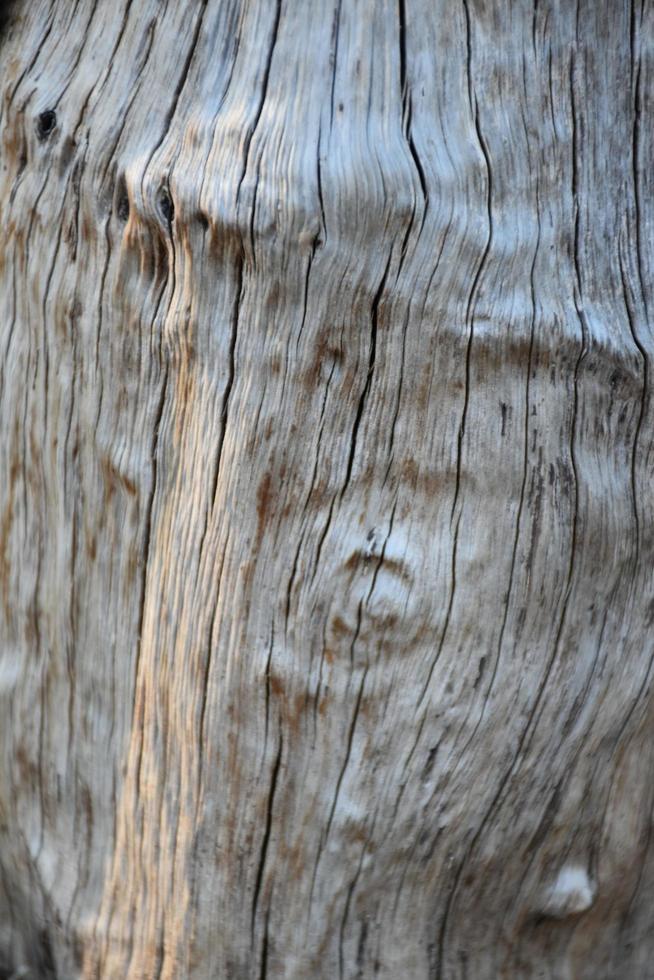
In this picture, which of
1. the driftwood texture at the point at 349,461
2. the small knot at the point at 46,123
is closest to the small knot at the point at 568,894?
the driftwood texture at the point at 349,461

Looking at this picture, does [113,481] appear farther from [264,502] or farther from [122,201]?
[122,201]

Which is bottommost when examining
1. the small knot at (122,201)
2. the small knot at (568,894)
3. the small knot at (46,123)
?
the small knot at (568,894)

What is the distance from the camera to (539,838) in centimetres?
168

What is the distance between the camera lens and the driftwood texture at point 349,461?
4.86 feet

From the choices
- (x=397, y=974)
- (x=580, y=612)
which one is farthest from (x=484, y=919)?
(x=580, y=612)

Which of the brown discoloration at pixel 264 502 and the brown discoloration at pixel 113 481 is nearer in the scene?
the brown discoloration at pixel 264 502

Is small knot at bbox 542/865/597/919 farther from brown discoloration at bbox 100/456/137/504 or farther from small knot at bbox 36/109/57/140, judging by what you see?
small knot at bbox 36/109/57/140

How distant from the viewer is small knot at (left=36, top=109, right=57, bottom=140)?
5.55 ft

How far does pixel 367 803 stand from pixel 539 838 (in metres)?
0.35

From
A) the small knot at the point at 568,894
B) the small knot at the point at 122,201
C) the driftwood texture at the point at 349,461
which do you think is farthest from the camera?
the small knot at the point at 568,894

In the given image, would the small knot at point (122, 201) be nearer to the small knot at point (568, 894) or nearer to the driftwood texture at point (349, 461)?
the driftwood texture at point (349, 461)

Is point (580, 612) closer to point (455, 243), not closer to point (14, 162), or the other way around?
point (455, 243)

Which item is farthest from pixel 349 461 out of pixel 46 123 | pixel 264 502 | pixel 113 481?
pixel 46 123

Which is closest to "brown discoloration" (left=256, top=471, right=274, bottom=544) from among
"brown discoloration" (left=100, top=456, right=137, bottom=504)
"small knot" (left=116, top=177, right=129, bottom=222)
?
"brown discoloration" (left=100, top=456, right=137, bottom=504)
